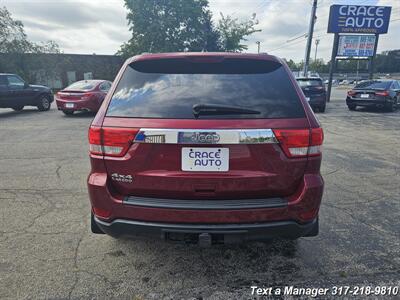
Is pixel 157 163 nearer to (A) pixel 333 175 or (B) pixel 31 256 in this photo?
(B) pixel 31 256

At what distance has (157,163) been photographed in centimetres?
214

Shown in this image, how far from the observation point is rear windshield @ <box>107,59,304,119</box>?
2.19 metres

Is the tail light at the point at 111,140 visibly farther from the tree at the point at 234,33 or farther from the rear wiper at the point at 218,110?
the tree at the point at 234,33

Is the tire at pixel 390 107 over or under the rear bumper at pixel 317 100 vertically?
under

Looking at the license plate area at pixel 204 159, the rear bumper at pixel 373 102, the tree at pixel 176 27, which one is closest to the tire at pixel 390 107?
the rear bumper at pixel 373 102

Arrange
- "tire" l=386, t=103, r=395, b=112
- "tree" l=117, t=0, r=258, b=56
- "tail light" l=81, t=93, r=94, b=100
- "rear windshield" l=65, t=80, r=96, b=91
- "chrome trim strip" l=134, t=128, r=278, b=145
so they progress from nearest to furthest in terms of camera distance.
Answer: "chrome trim strip" l=134, t=128, r=278, b=145 → "tail light" l=81, t=93, r=94, b=100 → "rear windshield" l=65, t=80, r=96, b=91 → "tire" l=386, t=103, r=395, b=112 → "tree" l=117, t=0, r=258, b=56

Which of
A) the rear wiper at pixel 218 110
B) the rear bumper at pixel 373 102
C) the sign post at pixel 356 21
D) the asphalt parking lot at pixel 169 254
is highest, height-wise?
the sign post at pixel 356 21

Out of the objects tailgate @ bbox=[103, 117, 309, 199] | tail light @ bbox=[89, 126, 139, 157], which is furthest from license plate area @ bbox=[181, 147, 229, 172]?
tail light @ bbox=[89, 126, 139, 157]

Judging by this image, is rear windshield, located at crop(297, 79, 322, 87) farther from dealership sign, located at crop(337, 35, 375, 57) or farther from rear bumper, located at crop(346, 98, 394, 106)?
dealership sign, located at crop(337, 35, 375, 57)

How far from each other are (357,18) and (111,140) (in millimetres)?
19954

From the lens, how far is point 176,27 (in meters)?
32.8

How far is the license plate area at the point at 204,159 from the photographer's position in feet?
6.86

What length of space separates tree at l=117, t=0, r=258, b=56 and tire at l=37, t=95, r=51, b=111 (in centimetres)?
2048

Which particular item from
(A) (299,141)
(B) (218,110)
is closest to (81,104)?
(B) (218,110)
